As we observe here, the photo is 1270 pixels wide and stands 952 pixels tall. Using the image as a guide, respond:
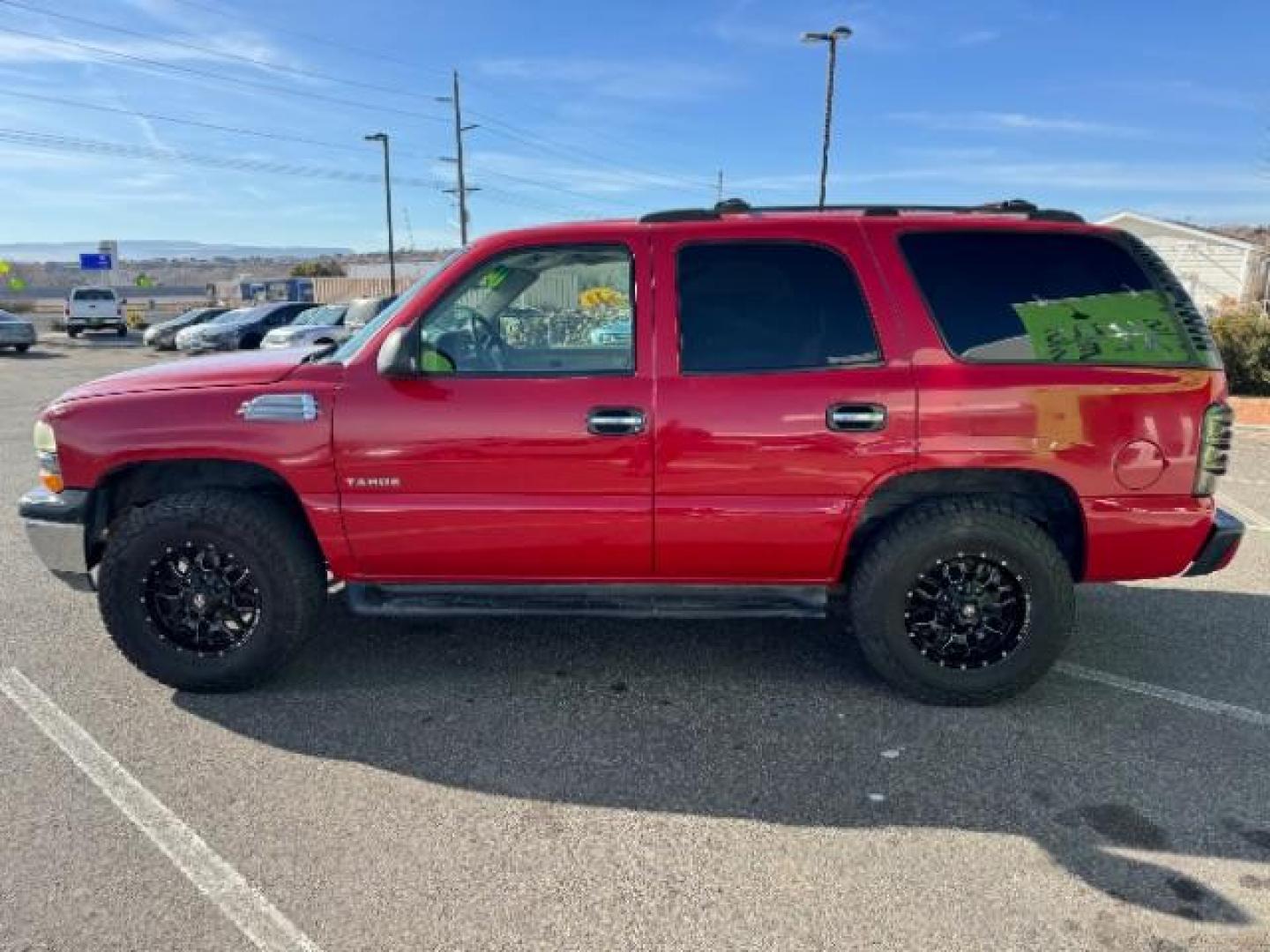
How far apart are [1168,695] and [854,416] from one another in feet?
6.05

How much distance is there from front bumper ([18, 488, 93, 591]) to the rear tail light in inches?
173

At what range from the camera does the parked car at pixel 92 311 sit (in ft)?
110

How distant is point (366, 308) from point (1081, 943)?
41.1 ft

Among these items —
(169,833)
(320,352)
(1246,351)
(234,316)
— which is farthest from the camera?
(234,316)

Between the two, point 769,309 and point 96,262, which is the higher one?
point 96,262

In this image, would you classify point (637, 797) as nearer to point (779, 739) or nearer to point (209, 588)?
point (779, 739)

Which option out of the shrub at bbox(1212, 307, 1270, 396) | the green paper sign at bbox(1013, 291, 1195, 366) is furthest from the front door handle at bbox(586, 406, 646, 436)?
the shrub at bbox(1212, 307, 1270, 396)

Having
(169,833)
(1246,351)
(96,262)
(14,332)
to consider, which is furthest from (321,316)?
(96,262)

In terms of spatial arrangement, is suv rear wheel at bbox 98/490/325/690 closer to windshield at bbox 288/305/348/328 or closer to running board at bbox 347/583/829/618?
running board at bbox 347/583/829/618

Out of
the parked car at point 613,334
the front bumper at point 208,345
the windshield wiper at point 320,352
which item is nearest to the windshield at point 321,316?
the front bumper at point 208,345

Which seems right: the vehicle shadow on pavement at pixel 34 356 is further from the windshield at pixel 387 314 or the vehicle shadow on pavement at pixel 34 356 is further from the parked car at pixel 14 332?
the windshield at pixel 387 314

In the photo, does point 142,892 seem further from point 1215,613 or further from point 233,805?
point 1215,613

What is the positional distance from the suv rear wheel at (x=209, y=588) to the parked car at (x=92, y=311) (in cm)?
3571

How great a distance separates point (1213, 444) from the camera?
11.0 ft
